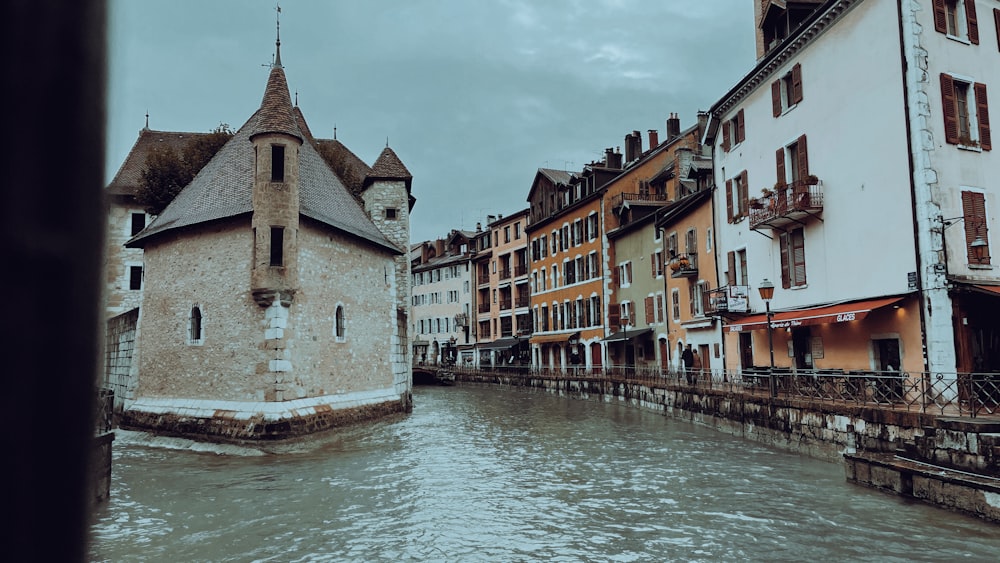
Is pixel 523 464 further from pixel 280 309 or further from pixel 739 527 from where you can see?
pixel 280 309

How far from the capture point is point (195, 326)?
22.0m

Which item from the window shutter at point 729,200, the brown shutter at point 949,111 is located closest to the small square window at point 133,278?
the window shutter at point 729,200

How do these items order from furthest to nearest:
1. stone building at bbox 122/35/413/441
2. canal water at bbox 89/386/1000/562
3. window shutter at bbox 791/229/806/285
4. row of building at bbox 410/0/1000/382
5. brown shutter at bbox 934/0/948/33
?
window shutter at bbox 791/229/806/285 → stone building at bbox 122/35/413/441 → brown shutter at bbox 934/0/948/33 → row of building at bbox 410/0/1000/382 → canal water at bbox 89/386/1000/562

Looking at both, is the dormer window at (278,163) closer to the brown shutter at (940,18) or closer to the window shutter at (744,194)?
the window shutter at (744,194)

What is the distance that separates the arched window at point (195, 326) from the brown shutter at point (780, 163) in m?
18.9

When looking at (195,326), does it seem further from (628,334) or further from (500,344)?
(500,344)

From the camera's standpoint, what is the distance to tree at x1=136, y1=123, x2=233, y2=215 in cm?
3222

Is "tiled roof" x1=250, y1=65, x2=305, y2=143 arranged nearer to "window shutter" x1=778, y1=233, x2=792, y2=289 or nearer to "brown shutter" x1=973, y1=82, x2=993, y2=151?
"window shutter" x1=778, y1=233, x2=792, y2=289

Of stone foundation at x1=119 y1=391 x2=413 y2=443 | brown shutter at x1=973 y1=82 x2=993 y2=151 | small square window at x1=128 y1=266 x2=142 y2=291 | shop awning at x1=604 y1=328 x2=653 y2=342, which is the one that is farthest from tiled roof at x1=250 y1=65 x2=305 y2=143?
shop awning at x1=604 y1=328 x2=653 y2=342

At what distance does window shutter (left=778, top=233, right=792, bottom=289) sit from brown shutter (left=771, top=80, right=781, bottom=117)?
13.6ft

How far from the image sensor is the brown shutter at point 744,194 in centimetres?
2481

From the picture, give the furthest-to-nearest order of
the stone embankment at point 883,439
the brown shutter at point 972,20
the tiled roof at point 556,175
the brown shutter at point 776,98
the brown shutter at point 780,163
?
the tiled roof at point 556,175 < the brown shutter at point 776,98 < the brown shutter at point 780,163 < the brown shutter at point 972,20 < the stone embankment at point 883,439

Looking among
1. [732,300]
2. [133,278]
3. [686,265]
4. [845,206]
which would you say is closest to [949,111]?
[845,206]

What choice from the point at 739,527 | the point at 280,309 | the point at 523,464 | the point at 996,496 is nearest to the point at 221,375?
the point at 280,309
